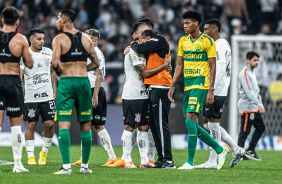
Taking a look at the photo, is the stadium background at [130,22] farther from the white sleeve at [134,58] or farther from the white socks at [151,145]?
the white sleeve at [134,58]

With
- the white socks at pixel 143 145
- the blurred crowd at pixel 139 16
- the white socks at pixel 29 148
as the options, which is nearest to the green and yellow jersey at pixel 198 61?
the white socks at pixel 143 145

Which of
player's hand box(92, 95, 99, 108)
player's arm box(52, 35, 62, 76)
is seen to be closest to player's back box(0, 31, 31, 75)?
player's arm box(52, 35, 62, 76)

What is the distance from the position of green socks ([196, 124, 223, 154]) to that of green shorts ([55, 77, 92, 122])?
222 centimetres

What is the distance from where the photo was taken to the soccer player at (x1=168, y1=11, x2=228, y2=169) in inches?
378

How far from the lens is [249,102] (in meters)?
13.6

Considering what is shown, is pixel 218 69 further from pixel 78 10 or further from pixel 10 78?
pixel 78 10

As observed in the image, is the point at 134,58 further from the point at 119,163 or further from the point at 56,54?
the point at 56,54

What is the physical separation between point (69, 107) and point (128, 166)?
2402mm

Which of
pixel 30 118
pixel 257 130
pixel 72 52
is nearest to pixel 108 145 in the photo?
pixel 30 118

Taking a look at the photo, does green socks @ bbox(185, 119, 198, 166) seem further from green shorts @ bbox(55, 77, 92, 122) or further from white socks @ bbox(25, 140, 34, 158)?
white socks @ bbox(25, 140, 34, 158)

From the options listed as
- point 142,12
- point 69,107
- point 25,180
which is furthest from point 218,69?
point 142,12

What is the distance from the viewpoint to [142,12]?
2359 cm

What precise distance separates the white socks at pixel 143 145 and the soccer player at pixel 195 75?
1.02m

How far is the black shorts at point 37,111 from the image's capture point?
11.3 metres
